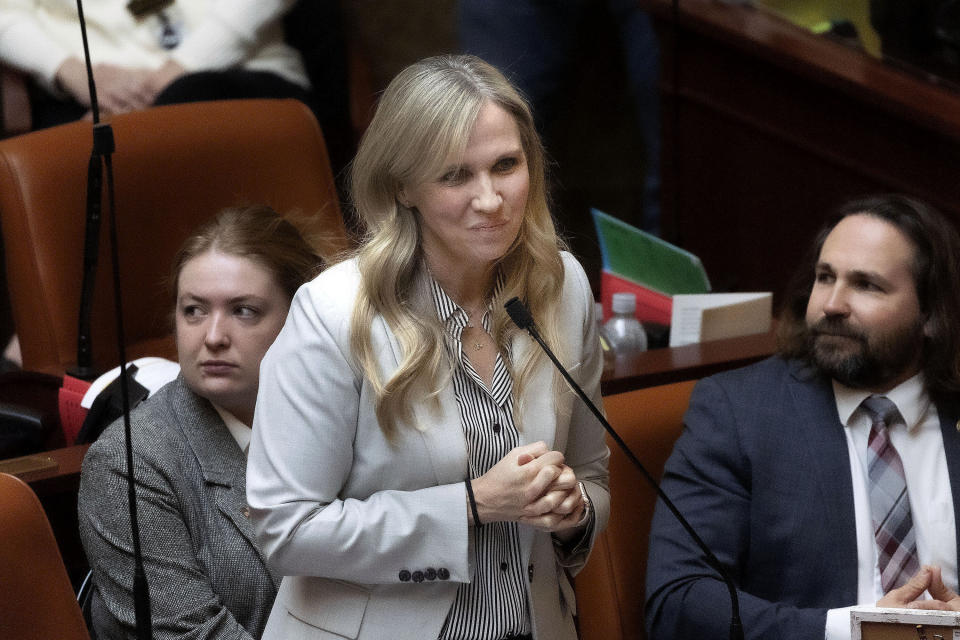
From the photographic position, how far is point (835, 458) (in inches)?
72.8

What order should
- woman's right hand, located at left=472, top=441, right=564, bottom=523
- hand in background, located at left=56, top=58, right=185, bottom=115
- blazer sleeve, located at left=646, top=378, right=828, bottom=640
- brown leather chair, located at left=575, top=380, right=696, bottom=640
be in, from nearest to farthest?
woman's right hand, located at left=472, top=441, right=564, bottom=523, blazer sleeve, located at left=646, top=378, right=828, bottom=640, brown leather chair, located at left=575, top=380, right=696, bottom=640, hand in background, located at left=56, top=58, right=185, bottom=115

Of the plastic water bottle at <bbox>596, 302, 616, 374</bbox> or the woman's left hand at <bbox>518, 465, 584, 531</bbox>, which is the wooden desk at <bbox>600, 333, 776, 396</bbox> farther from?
the woman's left hand at <bbox>518, 465, 584, 531</bbox>

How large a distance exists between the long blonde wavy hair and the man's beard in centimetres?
61

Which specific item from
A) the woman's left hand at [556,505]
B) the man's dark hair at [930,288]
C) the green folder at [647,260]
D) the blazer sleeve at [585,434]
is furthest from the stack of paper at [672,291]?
the woman's left hand at [556,505]

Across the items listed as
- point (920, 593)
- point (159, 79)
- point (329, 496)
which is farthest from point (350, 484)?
point (159, 79)

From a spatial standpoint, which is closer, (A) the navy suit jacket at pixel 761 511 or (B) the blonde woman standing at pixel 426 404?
(B) the blonde woman standing at pixel 426 404

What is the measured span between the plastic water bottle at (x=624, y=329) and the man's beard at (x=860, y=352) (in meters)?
0.51

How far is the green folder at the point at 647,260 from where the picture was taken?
2.53 meters

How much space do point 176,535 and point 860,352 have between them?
961 millimetres

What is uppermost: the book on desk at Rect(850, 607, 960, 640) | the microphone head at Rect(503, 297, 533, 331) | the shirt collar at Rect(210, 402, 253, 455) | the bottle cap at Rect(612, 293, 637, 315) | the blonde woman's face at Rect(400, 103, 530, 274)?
the blonde woman's face at Rect(400, 103, 530, 274)

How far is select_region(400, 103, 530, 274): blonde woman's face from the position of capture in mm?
1350

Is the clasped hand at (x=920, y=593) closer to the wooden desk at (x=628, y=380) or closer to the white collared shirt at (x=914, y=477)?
the white collared shirt at (x=914, y=477)

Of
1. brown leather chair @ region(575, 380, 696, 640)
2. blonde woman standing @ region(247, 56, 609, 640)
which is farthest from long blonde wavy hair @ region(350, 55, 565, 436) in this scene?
brown leather chair @ region(575, 380, 696, 640)

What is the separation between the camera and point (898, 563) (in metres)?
1.81
